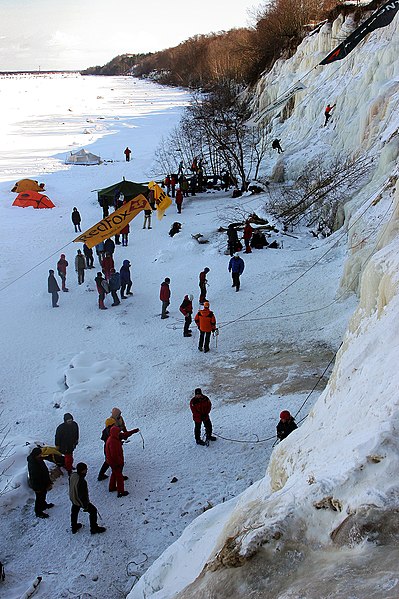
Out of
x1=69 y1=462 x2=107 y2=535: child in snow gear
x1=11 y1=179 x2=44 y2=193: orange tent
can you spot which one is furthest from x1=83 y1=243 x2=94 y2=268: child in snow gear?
x1=11 y1=179 x2=44 y2=193: orange tent

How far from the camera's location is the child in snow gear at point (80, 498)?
7.18 m

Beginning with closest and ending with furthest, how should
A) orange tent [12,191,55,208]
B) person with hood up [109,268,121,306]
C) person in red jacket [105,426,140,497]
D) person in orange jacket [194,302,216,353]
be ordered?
person in red jacket [105,426,140,497] < person in orange jacket [194,302,216,353] < person with hood up [109,268,121,306] < orange tent [12,191,55,208]

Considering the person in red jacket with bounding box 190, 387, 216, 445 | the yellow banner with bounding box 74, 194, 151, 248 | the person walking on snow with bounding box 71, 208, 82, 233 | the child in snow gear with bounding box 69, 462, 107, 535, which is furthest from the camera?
the person walking on snow with bounding box 71, 208, 82, 233

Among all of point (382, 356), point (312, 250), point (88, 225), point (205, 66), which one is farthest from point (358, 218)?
point (205, 66)

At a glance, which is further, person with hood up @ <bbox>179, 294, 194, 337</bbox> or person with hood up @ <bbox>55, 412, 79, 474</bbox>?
person with hood up @ <bbox>179, 294, 194, 337</bbox>

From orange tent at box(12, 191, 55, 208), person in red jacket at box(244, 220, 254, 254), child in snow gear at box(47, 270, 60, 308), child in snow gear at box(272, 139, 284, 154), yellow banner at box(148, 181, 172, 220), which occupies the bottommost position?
child in snow gear at box(47, 270, 60, 308)

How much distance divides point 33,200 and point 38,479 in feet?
71.0

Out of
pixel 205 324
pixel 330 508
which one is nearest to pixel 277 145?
pixel 205 324

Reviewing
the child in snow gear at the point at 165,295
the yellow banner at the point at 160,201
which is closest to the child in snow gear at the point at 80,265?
the child in snow gear at the point at 165,295

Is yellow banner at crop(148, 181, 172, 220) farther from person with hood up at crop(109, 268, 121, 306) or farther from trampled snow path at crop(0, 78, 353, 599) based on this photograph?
person with hood up at crop(109, 268, 121, 306)

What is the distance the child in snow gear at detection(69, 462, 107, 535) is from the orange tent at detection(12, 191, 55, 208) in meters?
21.9

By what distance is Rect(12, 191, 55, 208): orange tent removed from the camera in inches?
1070

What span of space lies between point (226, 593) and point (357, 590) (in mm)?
1043

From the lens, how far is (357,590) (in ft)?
10.4
